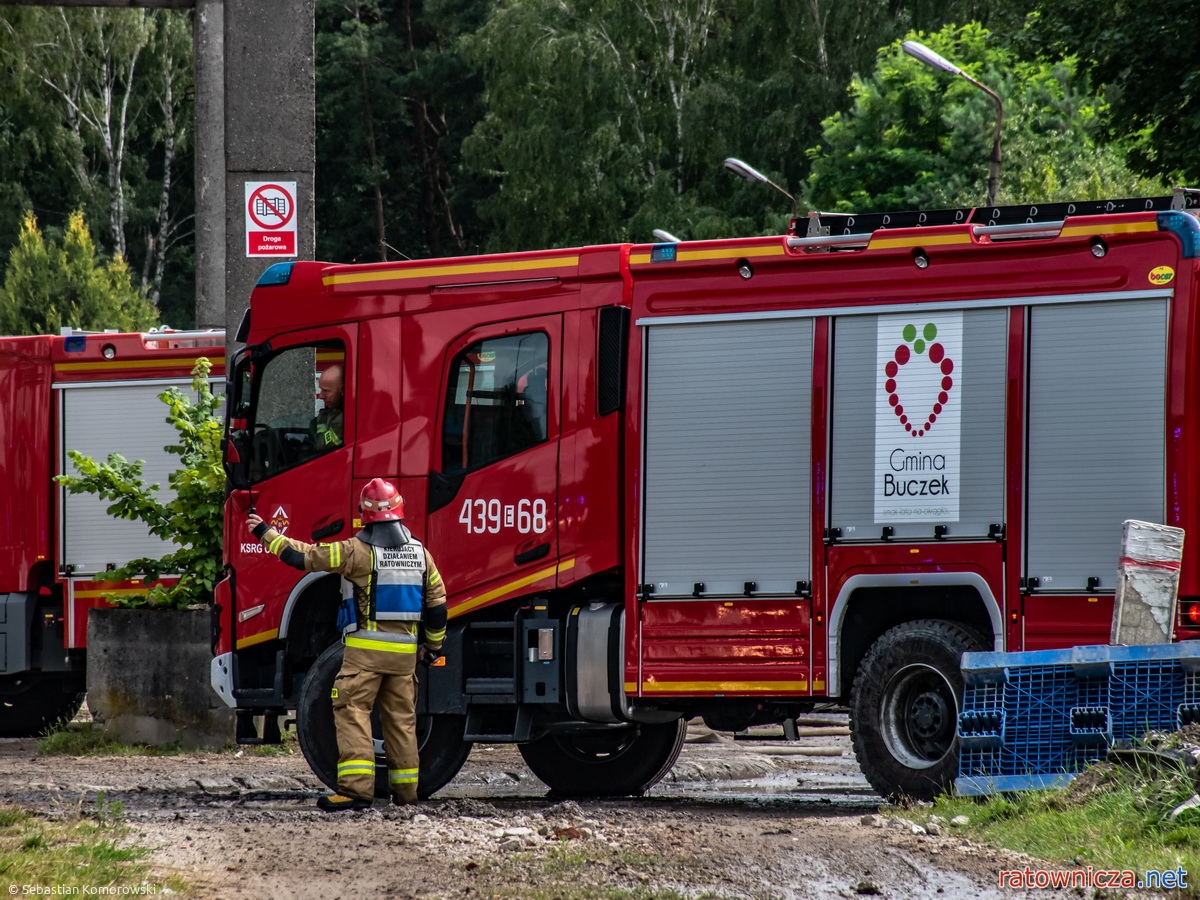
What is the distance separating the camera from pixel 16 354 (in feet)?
51.5

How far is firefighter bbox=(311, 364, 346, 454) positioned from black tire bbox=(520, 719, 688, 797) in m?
2.29

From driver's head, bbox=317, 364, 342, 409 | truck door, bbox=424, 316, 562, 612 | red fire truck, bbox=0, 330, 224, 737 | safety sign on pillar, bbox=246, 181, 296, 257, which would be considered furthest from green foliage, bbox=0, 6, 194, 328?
truck door, bbox=424, 316, 562, 612

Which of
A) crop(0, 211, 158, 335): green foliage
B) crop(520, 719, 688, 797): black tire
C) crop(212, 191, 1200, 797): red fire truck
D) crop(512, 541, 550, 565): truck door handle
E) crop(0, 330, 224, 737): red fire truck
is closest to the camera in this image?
crop(212, 191, 1200, 797): red fire truck

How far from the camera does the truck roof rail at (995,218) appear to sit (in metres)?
9.16

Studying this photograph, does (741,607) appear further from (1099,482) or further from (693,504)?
(1099,482)

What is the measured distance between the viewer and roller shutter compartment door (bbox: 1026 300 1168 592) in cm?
877

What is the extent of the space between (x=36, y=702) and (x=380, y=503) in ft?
25.4

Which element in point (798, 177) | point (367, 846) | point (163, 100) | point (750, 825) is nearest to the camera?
point (367, 846)

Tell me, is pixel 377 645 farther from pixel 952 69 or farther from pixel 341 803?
pixel 952 69

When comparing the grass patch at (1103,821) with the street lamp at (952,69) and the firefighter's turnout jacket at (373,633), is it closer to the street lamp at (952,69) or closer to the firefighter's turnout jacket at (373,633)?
the firefighter's turnout jacket at (373,633)

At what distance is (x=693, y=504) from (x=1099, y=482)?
2.11 metres

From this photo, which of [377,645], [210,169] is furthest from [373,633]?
[210,169]

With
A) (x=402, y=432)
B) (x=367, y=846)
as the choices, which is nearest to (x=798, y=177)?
(x=402, y=432)

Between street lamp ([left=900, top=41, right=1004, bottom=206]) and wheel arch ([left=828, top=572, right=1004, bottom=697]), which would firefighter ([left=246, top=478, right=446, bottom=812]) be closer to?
wheel arch ([left=828, top=572, right=1004, bottom=697])
